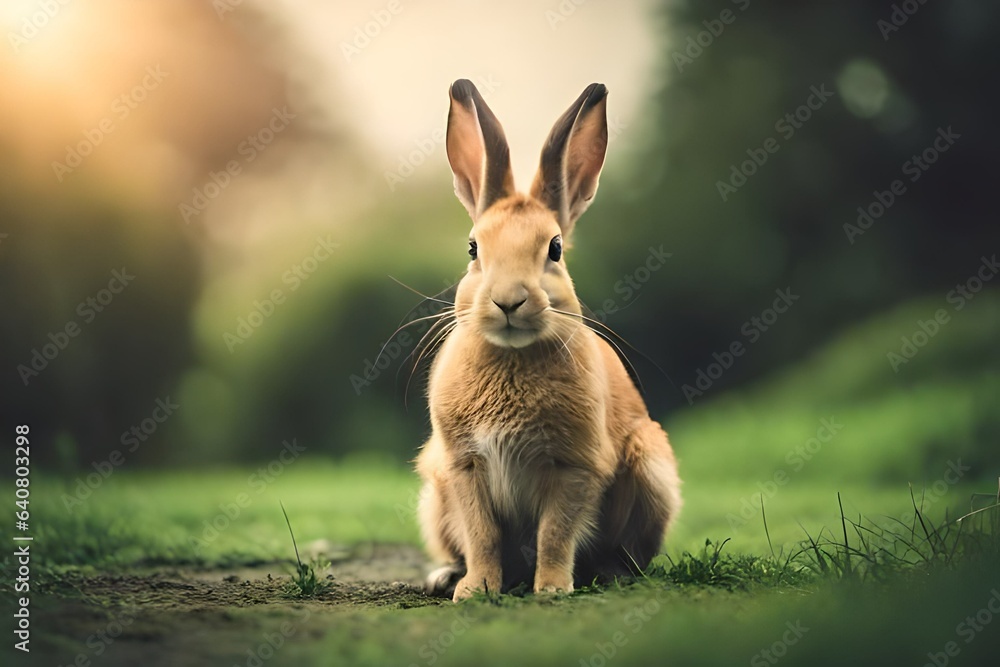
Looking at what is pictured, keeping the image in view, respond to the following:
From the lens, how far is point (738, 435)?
5578mm

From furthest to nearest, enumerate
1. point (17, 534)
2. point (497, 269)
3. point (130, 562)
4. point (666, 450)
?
point (130, 562) → point (17, 534) → point (666, 450) → point (497, 269)

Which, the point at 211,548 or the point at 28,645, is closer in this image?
the point at 28,645

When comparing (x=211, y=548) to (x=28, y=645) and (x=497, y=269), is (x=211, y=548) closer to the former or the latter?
(x=28, y=645)

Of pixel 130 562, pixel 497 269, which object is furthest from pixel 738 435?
pixel 130 562

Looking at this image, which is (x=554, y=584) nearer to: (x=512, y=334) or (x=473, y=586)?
(x=473, y=586)

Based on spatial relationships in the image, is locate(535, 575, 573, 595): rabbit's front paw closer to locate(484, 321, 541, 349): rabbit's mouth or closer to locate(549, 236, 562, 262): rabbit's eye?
locate(484, 321, 541, 349): rabbit's mouth

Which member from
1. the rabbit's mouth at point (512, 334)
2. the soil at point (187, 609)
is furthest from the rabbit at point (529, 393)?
the soil at point (187, 609)

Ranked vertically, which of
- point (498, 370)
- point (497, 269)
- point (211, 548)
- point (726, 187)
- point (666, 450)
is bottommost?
point (211, 548)

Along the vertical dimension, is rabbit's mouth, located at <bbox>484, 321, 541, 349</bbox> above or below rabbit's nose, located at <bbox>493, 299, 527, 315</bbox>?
below

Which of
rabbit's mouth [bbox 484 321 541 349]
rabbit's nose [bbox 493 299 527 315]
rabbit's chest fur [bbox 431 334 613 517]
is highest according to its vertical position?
rabbit's nose [bbox 493 299 527 315]

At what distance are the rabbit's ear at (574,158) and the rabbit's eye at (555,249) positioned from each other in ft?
0.43

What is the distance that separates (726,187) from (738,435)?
143 cm

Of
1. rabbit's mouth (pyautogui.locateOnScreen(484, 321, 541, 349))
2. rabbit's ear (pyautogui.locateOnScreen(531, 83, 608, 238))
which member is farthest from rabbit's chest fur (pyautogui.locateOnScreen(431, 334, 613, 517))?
rabbit's ear (pyautogui.locateOnScreen(531, 83, 608, 238))

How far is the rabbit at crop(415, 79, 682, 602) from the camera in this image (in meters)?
3.46
